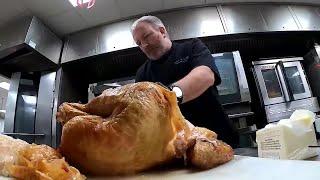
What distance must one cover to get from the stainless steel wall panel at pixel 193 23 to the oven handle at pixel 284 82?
846 millimetres

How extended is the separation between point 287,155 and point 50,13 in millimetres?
3297

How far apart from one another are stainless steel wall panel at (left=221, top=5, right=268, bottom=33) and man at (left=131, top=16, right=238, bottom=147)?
6.20 ft

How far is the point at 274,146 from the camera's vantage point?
90 centimetres

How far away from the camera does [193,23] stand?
3412 millimetres

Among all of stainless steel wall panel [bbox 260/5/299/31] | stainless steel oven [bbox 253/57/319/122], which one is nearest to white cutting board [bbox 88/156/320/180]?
stainless steel oven [bbox 253/57/319/122]

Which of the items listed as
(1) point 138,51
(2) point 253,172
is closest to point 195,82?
(2) point 253,172

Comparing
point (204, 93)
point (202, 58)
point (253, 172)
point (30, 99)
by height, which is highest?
point (30, 99)

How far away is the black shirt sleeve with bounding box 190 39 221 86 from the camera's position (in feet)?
4.53

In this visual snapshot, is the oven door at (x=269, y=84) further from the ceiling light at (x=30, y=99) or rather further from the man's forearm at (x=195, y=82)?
the ceiling light at (x=30, y=99)

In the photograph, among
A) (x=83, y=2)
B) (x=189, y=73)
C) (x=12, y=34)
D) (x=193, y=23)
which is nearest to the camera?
(x=189, y=73)

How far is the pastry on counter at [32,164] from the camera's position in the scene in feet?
1.12

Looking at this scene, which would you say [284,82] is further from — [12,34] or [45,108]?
[12,34]

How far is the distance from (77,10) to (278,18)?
9.08 feet

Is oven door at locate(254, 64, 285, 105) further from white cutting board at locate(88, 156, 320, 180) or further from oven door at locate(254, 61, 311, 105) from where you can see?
white cutting board at locate(88, 156, 320, 180)
